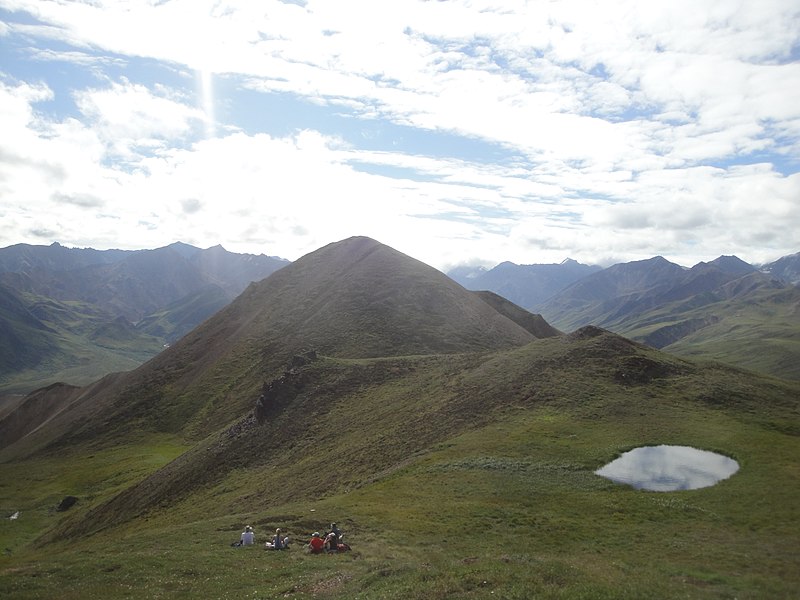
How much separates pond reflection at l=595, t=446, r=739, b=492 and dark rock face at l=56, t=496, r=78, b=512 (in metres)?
98.5

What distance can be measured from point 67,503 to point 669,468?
105 metres

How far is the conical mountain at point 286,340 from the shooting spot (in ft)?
444

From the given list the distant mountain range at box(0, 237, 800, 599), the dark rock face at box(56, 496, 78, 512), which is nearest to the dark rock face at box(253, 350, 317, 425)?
the distant mountain range at box(0, 237, 800, 599)

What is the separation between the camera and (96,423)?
148 meters

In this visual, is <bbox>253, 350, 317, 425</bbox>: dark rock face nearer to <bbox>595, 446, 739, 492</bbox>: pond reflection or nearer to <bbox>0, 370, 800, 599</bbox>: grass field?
<bbox>0, 370, 800, 599</bbox>: grass field

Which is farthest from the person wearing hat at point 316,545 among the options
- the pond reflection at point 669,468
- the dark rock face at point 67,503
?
the dark rock face at point 67,503

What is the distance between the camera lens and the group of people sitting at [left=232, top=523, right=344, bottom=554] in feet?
113

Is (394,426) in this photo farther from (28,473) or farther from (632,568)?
(28,473)

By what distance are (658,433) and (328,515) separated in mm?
37086

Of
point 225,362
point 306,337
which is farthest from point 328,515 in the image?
point 225,362

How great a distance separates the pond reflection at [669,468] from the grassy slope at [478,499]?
59.0 inches

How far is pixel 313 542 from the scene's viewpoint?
114 feet

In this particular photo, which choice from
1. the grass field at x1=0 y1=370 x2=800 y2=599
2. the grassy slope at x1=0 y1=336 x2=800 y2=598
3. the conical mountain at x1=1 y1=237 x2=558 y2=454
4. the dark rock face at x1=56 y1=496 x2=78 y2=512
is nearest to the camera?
the grass field at x1=0 y1=370 x2=800 y2=599

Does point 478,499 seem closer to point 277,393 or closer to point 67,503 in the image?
point 277,393
